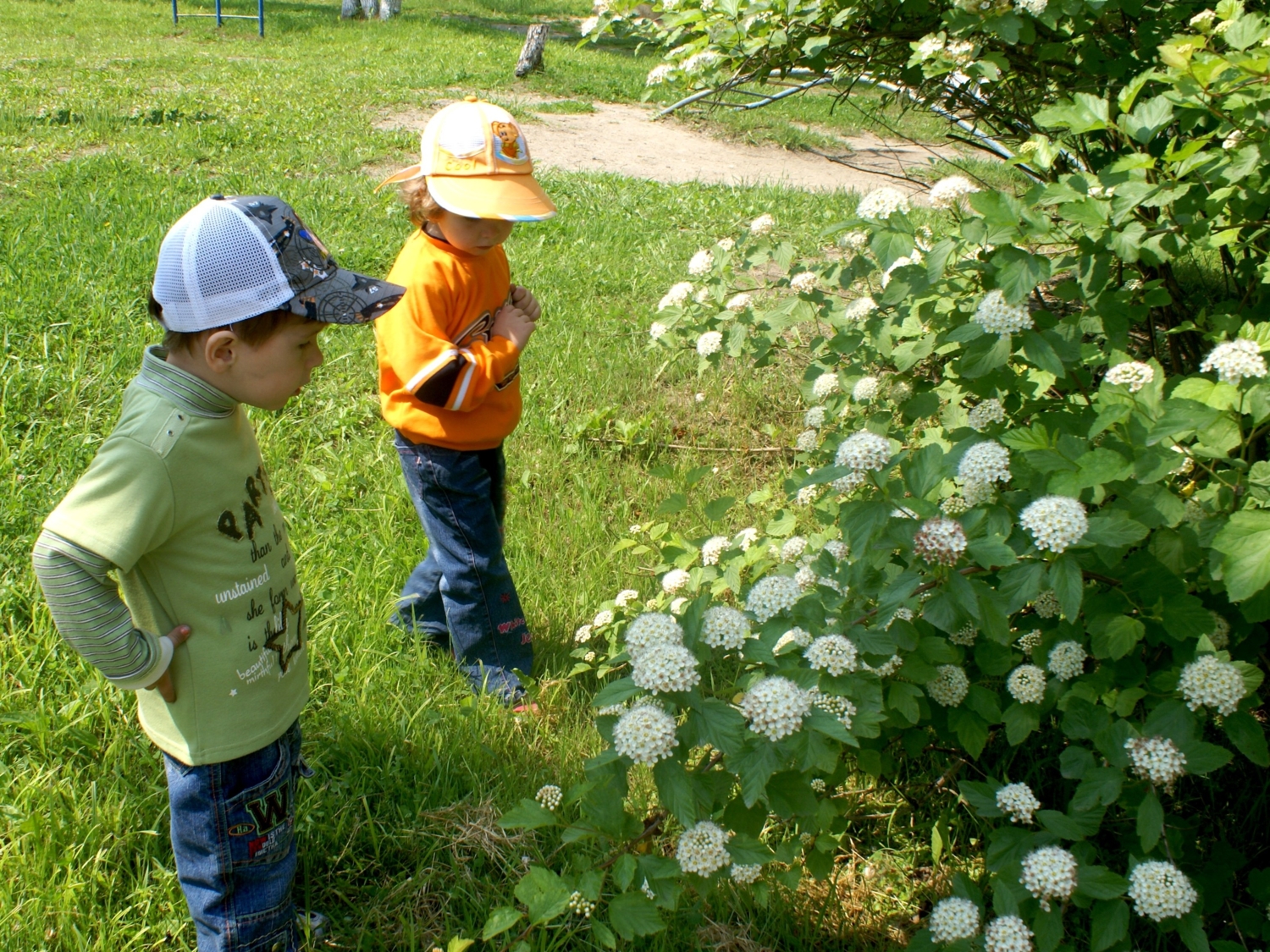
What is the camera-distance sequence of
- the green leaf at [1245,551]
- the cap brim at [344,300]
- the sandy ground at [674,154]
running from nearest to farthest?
the green leaf at [1245,551] < the cap brim at [344,300] < the sandy ground at [674,154]

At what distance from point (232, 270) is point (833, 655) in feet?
4.01

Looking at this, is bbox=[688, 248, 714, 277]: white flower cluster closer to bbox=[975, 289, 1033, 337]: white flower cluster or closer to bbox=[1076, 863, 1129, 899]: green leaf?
bbox=[975, 289, 1033, 337]: white flower cluster

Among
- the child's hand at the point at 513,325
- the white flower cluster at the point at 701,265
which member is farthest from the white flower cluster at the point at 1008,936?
the child's hand at the point at 513,325

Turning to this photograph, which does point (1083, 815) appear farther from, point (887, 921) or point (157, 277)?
point (157, 277)

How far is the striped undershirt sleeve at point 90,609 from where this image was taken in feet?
5.00

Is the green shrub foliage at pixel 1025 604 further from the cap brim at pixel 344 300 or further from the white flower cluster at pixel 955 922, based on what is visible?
the cap brim at pixel 344 300

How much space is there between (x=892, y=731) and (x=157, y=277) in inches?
66.7

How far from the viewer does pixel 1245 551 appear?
4.43 feet

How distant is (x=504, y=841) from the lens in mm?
2260

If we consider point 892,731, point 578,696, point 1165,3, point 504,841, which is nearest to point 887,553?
point 892,731

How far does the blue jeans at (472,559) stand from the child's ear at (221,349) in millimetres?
927

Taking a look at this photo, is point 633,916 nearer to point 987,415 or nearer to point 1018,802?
point 1018,802

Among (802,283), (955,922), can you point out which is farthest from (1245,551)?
(802,283)

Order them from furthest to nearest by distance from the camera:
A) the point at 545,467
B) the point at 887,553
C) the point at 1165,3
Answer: the point at 545,467 → the point at 1165,3 → the point at 887,553
